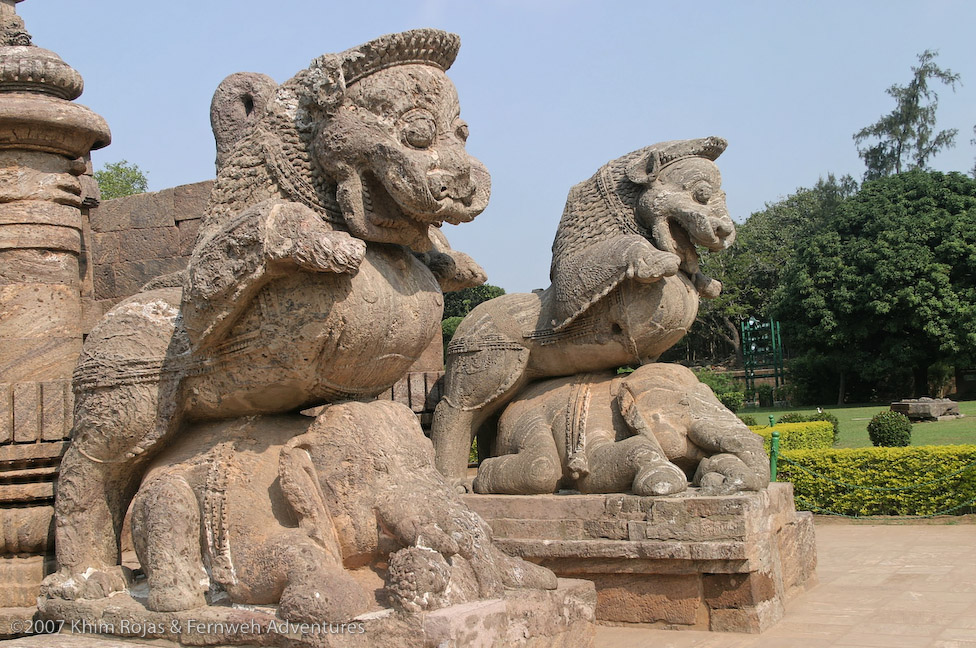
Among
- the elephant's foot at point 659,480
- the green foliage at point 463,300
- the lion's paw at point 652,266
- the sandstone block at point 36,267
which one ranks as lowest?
the elephant's foot at point 659,480

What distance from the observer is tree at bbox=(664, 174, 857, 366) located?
36.1 meters

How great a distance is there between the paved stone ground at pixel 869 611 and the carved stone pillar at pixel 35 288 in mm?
815

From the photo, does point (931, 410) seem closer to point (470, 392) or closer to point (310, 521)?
point (470, 392)

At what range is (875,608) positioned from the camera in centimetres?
522

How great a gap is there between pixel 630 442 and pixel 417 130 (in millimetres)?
2489

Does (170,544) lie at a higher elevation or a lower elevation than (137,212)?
lower

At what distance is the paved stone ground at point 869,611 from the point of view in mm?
4488

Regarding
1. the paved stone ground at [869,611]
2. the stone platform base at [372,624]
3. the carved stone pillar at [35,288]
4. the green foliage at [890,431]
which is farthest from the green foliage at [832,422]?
the stone platform base at [372,624]

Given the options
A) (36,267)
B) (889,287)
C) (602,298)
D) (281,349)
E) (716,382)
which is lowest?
(281,349)

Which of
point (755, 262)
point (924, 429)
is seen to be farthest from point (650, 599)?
point (755, 262)

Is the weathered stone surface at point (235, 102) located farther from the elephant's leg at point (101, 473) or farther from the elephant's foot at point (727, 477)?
the elephant's foot at point (727, 477)

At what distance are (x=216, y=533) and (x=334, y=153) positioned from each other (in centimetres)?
139

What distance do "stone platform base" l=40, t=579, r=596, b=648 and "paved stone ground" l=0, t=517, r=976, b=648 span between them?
0.11 meters

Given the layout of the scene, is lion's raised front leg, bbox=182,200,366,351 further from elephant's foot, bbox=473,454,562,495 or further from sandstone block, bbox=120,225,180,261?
sandstone block, bbox=120,225,180,261
